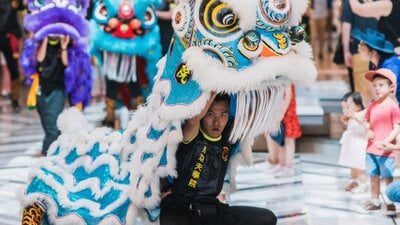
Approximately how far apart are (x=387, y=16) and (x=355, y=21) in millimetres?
492

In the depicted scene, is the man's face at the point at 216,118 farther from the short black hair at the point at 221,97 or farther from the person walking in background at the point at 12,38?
the person walking in background at the point at 12,38

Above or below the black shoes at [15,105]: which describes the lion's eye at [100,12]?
above

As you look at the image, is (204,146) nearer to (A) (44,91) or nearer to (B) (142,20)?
(A) (44,91)

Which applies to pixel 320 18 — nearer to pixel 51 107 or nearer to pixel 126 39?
pixel 126 39

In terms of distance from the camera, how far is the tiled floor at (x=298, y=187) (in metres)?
5.59

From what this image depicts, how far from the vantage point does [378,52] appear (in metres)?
6.20

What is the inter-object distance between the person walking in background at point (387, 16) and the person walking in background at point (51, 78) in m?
2.27

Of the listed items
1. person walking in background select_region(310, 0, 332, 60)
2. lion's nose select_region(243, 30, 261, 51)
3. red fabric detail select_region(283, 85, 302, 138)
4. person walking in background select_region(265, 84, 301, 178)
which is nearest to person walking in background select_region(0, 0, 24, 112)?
person walking in background select_region(265, 84, 301, 178)

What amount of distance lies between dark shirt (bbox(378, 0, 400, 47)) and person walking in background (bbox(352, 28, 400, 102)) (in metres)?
0.04

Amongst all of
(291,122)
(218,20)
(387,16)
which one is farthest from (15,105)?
(218,20)

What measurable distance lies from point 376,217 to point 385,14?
1461 millimetres

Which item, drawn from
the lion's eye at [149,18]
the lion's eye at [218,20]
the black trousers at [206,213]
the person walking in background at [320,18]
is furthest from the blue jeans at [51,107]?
the person walking in background at [320,18]

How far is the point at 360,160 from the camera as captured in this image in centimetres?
602

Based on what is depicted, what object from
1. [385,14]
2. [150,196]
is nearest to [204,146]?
[150,196]
